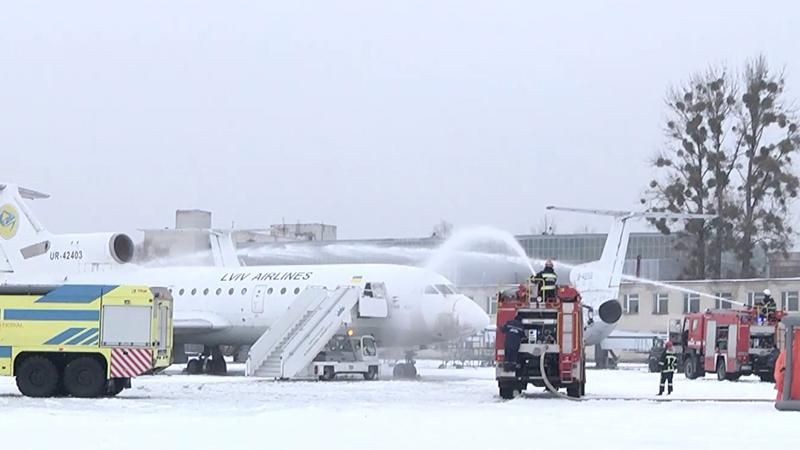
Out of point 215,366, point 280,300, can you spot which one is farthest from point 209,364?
point 280,300

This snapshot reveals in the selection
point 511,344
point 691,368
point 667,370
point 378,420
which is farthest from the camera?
point 691,368

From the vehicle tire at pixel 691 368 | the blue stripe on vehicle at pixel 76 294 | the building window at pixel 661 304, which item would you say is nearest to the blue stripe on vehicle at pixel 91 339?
the blue stripe on vehicle at pixel 76 294

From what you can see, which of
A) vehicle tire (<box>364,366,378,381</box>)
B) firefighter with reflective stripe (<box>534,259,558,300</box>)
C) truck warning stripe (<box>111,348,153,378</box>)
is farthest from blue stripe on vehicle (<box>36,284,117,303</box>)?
vehicle tire (<box>364,366,378,381</box>)

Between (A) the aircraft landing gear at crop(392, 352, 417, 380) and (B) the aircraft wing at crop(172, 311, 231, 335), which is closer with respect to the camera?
(A) the aircraft landing gear at crop(392, 352, 417, 380)

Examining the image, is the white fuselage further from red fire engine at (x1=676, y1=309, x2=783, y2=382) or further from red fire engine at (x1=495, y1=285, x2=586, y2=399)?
red fire engine at (x1=495, y1=285, x2=586, y2=399)

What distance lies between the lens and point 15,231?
47.3 m

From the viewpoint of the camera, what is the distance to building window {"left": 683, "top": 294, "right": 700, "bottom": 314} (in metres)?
68.8

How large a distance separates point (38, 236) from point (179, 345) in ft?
22.3

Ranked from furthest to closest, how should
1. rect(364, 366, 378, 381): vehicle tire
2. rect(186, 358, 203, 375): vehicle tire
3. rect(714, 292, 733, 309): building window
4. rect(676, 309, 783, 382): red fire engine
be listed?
rect(714, 292, 733, 309): building window < rect(186, 358, 203, 375): vehicle tire < rect(676, 309, 783, 382): red fire engine < rect(364, 366, 378, 381): vehicle tire

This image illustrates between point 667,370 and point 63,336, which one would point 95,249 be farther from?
point 667,370

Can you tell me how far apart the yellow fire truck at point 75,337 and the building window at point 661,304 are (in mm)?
46284

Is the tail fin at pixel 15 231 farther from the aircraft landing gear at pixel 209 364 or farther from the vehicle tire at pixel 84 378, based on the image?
the vehicle tire at pixel 84 378

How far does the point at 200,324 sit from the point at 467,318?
9.30 meters

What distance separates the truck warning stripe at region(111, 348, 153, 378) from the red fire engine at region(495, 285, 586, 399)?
24.6 feet
